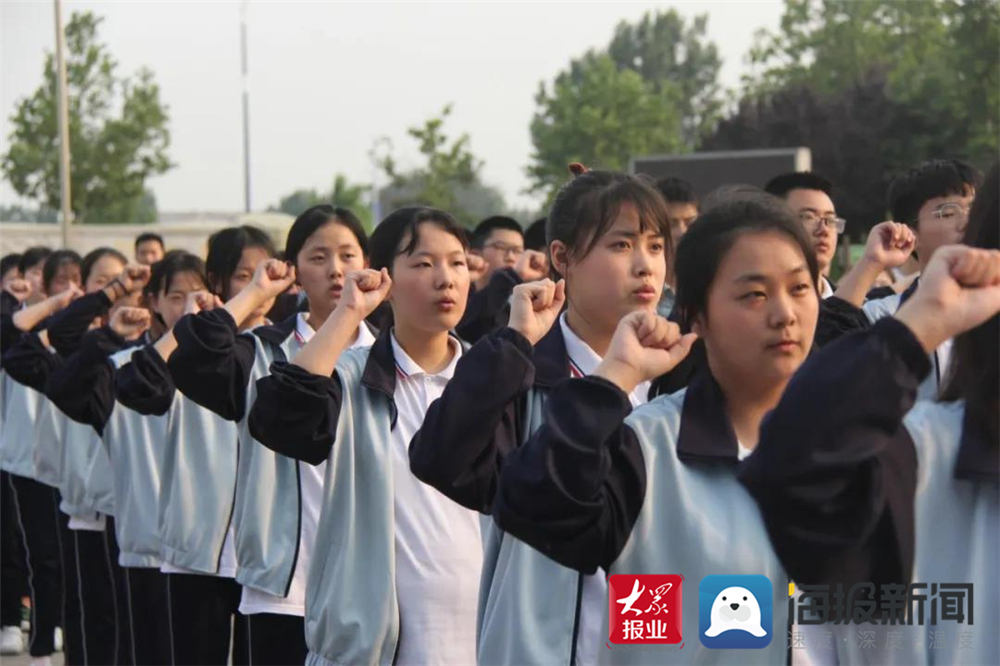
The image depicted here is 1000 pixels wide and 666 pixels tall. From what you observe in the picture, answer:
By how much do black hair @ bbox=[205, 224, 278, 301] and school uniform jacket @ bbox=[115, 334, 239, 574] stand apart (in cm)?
43

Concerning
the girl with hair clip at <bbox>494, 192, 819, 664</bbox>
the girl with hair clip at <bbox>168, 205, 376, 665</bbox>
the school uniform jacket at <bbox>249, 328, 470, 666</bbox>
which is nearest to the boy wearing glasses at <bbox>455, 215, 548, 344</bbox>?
the girl with hair clip at <bbox>168, 205, 376, 665</bbox>

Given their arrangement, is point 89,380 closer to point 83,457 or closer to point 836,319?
point 83,457

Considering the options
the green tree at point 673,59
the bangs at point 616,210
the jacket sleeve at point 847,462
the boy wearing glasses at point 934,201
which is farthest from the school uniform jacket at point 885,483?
the green tree at point 673,59

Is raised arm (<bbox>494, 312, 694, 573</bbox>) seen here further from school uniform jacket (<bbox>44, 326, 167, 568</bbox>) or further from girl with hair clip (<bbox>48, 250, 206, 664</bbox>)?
school uniform jacket (<bbox>44, 326, 167, 568</bbox>)

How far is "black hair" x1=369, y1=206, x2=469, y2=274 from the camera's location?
483 cm

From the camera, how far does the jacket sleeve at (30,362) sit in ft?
29.0

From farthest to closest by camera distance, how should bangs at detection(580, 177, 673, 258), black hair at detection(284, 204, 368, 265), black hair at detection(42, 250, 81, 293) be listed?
1. black hair at detection(42, 250, 81, 293)
2. black hair at detection(284, 204, 368, 265)
3. bangs at detection(580, 177, 673, 258)

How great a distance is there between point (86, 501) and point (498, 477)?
5.03 meters

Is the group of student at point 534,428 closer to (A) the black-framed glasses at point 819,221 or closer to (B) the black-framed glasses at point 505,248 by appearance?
(A) the black-framed glasses at point 819,221

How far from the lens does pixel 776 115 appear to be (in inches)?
1642

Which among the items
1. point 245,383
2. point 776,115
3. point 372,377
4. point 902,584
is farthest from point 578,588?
point 776,115

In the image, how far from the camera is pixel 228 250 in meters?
6.83

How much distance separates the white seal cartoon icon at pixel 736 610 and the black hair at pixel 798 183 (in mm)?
3514

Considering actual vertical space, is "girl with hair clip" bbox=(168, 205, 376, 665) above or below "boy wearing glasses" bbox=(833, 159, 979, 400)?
below
